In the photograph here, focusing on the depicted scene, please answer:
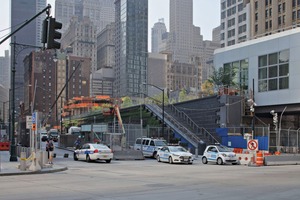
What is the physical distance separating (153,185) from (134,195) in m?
2.97

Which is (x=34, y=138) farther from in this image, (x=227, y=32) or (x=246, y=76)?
(x=227, y=32)

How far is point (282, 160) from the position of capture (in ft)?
116

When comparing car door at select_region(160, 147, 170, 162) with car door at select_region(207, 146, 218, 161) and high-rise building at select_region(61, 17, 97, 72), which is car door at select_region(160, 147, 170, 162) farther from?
high-rise building at select_region(61, 17, 97, 72)

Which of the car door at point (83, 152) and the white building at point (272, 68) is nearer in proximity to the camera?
the car door at point (83, 152)

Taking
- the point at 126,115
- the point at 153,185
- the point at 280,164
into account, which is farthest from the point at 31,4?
the point at 153,185

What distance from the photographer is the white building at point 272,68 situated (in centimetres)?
4928

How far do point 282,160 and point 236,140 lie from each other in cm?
1211

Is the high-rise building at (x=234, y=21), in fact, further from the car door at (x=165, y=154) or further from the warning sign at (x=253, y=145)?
the car door at (x=165, y=154)

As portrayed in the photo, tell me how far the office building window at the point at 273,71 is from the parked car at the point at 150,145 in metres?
18.6

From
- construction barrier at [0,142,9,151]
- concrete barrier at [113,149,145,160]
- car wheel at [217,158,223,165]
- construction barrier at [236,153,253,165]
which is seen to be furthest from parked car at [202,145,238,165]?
construction barrier at [0,142,9,151]

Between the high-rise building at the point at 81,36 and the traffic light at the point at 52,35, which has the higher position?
the high-rise building at the point at 81,36

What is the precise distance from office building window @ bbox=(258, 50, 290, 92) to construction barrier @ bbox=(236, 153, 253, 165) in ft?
61.4

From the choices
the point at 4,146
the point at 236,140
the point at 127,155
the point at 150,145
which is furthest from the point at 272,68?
the point at 4,146

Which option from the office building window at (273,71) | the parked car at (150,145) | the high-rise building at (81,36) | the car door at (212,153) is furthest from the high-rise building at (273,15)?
the car door at (212,153)
